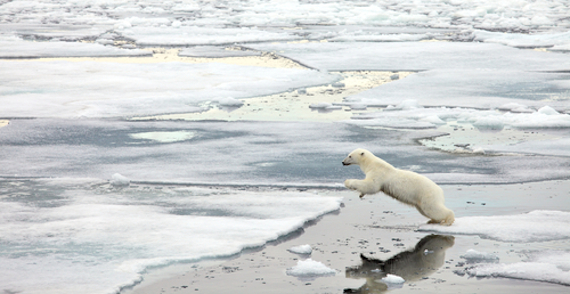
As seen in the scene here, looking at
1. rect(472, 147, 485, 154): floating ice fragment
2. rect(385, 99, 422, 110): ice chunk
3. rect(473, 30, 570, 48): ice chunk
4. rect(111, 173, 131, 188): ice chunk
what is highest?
rect(473, 30, 570, 48): ice chunk

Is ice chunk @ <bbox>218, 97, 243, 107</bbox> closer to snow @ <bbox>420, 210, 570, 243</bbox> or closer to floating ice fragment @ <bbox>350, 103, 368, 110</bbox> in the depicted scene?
floating ice fragment @ <bbox>350, 103, 368, 110</bbox>

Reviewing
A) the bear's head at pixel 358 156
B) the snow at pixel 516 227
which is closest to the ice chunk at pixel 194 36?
the bear's head at pixel 358 156

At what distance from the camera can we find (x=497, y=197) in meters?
5.48

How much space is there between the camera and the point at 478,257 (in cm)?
407

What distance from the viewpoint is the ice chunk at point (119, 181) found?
5.87m

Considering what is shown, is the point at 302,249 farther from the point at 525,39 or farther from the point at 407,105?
the point at 525,39

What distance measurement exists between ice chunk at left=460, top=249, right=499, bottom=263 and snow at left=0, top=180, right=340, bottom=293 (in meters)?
0.89

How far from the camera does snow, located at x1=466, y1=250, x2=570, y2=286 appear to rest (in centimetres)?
373

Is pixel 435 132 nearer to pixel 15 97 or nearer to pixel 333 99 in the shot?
pixel 333 99

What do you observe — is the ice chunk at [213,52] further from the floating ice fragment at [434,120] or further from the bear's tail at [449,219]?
the bear's tail at [449,219]

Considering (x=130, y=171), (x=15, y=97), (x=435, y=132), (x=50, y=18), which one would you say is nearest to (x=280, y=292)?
(x=130, y=171)

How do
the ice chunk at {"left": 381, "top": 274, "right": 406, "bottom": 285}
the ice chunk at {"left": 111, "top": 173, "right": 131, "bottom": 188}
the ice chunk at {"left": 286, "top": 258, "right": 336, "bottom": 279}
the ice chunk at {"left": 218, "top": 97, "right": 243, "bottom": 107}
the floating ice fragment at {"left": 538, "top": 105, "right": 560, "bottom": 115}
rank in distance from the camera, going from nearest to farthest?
the ice chunk at {"left": 381, "top": 274, "right": 406, "bottom": 285}
the ice chunk at {"left": 286, "top": 258, "right": 336, "bottom": 279}
the ice chunk at {"left": 111, "top": 173, "right": 131, "bottom": 188}
the floating ice fragment at {"left": 538, "top": 105, "right": 560, "bottom": 115}
the ice chunk at {"left": 218, "top": 97, "right": 243, "bottom": 107}

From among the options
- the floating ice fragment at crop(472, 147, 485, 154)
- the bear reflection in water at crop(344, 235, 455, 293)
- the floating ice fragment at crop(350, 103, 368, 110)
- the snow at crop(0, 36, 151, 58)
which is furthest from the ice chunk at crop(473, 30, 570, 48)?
the bear reflection in water at crop(344, 235, 455, 293)

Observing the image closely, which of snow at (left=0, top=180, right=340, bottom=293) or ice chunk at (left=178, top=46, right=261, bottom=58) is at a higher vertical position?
ice chunk at (left=178, top=46, right=261, bottom=58)
